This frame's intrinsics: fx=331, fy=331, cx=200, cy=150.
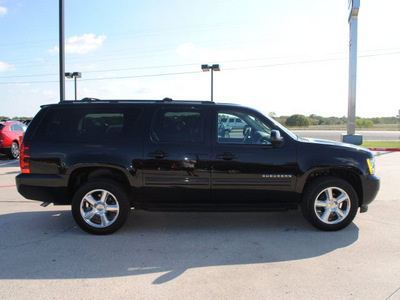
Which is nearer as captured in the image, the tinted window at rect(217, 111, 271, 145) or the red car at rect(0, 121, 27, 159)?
the tinted window at rect(217, 111, 271, 145)

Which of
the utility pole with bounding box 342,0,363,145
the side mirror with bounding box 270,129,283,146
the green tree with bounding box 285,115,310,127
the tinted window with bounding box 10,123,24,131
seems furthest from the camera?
the green tree with bounding box 285,115,310,127

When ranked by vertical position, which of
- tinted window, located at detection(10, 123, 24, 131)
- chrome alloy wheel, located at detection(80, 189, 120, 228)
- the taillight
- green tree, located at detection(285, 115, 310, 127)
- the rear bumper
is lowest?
chrome alloy wheel, located at detection(80, 189, 120, 228)

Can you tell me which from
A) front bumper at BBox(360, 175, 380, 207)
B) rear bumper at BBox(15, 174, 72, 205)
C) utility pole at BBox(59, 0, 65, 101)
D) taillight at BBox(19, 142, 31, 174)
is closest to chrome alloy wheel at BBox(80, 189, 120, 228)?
rear bumper at BBox(15, 174, 72, 205)

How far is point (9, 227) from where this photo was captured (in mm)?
4844

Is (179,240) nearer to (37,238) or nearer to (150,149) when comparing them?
(150,149)

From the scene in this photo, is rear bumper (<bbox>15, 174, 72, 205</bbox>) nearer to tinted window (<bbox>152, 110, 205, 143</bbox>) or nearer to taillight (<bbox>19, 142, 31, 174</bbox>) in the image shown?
taillight (<bbox>19, 142, 31, 174</bbox>)

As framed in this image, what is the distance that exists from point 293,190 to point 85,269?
9.16 feet

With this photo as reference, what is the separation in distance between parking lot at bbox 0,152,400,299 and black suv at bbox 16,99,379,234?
38cm

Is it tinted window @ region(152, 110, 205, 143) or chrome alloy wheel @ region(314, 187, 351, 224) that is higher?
tinted window @ region(152, 110, 205, 143)

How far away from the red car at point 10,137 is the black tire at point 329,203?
11939 mm

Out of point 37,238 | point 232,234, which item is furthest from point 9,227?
point 232,234

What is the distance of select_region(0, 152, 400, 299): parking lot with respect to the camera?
3053mm

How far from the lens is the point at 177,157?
444cm

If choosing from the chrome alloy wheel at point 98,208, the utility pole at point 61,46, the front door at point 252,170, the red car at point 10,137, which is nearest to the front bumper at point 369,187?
the front door at point 252,170
